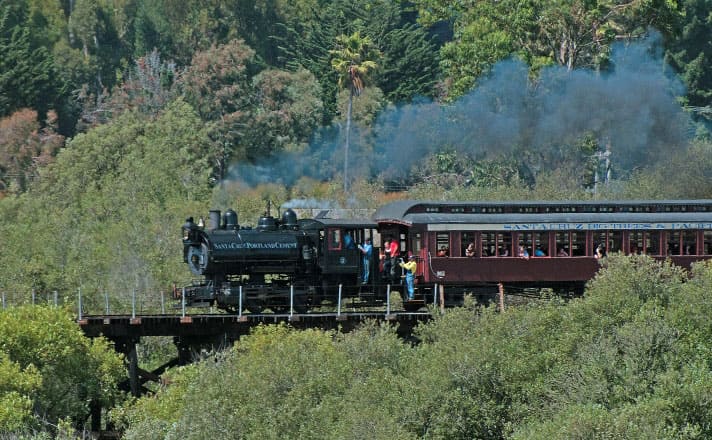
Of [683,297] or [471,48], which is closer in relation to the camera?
[683,297]

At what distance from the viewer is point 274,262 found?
5328 centimetres

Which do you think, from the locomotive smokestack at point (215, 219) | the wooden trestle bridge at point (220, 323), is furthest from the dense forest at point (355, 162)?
the locomotive smokestack at point (215, 219)

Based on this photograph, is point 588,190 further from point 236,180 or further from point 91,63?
point 91,63

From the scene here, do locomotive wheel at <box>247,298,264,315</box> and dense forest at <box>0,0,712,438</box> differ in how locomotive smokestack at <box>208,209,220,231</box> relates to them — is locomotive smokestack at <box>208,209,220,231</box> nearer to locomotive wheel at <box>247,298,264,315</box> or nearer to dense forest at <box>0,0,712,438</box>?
locomotive wheel at <box>247,298,264,315</box>

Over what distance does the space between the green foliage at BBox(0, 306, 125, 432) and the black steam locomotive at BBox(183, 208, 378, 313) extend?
4.28m

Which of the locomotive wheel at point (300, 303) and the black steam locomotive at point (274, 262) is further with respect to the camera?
the locomotive wheel at point (300, 303)

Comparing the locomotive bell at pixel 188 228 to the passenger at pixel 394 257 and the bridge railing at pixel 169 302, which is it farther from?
the passenger at pixel 394 257

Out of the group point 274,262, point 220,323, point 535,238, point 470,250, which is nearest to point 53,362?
point 220,323

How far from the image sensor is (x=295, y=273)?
53.7 meters

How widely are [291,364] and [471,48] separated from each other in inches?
1953

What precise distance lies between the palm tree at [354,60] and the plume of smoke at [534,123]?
19828mm

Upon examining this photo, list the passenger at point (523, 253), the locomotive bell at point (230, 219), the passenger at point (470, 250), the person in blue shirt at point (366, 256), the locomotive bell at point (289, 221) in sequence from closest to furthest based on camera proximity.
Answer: the passenger at point (470, 250) < the passenger at point (523, 253) < the person in blue shirt at point (366, 256) < the locomotive bell at point (289, 221) < the locomotive bell at point (230, 219)

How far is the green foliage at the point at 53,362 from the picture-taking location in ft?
159

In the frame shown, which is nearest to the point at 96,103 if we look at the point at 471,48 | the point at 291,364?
the point at 471,48
